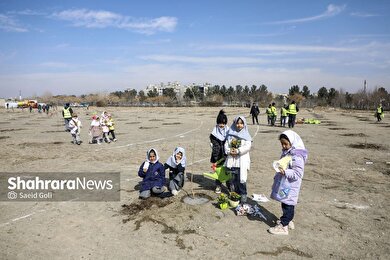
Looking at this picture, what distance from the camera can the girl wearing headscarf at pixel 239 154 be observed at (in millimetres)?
6165

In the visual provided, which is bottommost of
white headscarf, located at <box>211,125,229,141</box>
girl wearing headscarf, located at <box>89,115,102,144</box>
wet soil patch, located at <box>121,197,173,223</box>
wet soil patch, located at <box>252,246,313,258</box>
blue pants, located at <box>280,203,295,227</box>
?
wet soil patch, located at <box>252,246,313,258</box>

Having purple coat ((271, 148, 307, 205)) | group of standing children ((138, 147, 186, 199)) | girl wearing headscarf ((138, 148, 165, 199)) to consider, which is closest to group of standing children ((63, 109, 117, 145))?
group of standing children ((138, 147, 186, 199))

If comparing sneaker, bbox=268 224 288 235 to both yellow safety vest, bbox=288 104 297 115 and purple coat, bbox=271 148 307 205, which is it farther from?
yellow safety vest, bbox=288 104 297 115

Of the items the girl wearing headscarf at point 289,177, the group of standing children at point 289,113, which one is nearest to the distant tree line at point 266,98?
the group of standing children at point 289,113

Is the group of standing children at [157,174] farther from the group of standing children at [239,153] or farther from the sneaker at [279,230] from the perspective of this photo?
the sneaker at [279,230]

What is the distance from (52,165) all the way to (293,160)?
841cm

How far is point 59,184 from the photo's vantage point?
8000 millimetres

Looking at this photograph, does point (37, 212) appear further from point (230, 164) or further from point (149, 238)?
point (230, 164)

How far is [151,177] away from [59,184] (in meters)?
2.88

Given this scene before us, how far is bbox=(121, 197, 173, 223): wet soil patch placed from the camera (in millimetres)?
5984

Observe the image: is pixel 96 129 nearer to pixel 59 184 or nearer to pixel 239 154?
pixel 59 184

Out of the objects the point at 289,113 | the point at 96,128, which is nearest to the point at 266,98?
the point at 289,113

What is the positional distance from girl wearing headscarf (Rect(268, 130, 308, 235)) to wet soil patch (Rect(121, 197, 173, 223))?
96.0 inches

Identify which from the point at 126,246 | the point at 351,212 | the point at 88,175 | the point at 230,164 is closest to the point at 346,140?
the point at 351,212
